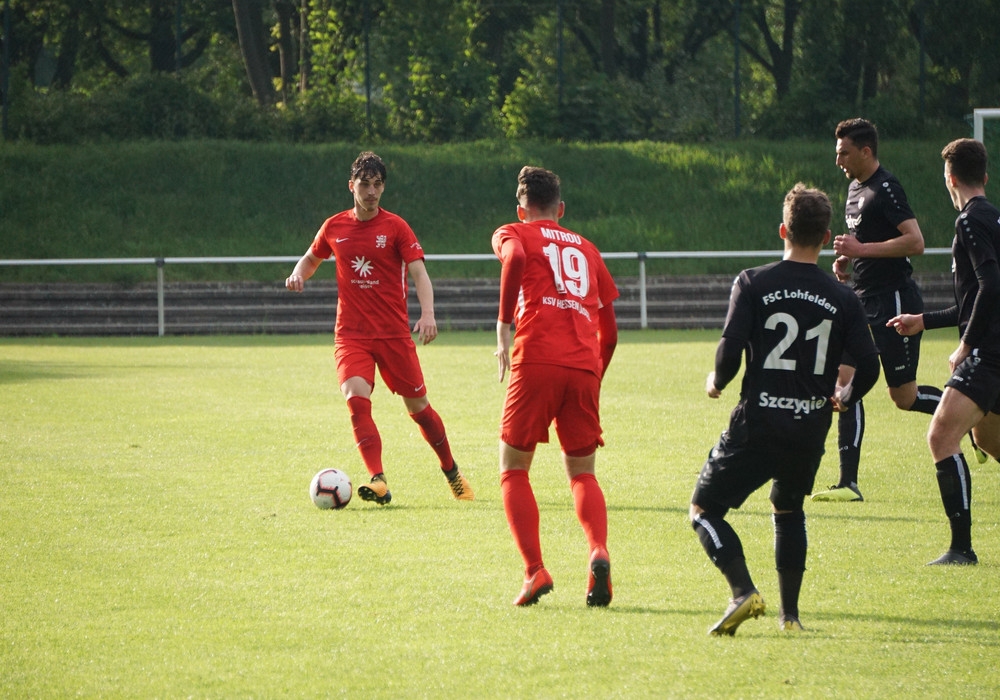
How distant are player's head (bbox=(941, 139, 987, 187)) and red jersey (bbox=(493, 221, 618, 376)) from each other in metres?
1.85

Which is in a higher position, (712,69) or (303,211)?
(712,69)

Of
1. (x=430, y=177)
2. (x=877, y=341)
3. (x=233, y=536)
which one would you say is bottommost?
(x=233, y=536)

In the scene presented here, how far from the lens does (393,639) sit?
4723 mm

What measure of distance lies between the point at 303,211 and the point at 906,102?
567 inches

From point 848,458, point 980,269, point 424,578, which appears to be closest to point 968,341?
point 980,269

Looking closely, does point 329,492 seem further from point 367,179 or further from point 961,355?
point 961,355

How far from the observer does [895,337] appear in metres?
7.02

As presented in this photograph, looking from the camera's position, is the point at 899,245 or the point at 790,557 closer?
the point at 790,557

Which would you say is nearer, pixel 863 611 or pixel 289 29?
pixel 863 611

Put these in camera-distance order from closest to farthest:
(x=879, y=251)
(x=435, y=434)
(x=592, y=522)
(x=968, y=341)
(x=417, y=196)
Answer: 1. (x=592, y=522)
2. (x=968, y=341)
3. (x=879, y=251)
4. (x=435, y=434)
5. (x=417, y=196)

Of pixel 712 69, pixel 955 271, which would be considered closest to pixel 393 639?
pixel 955 271

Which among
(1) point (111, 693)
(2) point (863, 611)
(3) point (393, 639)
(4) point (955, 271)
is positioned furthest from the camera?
(4) point (955, 271)

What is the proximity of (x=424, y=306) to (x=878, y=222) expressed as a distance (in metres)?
2.69

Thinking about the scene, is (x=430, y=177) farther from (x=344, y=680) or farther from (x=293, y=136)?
(x=344, y=680)
